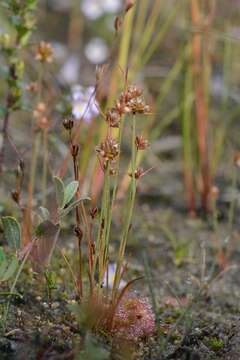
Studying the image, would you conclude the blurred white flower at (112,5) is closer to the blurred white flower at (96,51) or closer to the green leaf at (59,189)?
the blurred white flower at (96,51)

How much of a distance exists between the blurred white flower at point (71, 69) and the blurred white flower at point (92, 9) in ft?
0.98

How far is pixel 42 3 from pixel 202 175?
7.12 ft

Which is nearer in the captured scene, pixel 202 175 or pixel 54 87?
pixel 202 175

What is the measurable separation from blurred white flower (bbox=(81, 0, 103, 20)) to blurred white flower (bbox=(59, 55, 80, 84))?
0.30 metres

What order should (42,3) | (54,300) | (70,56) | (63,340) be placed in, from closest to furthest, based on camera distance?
(63,340) < (54,300) < (70,56) < (42,3)

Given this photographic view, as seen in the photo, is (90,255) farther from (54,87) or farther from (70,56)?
(70,56)

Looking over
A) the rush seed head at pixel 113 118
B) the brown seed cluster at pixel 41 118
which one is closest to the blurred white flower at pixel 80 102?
the brown seed cluster at pixel 41 118

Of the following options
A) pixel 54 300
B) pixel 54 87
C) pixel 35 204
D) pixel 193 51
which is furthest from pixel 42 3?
pixel 54 300

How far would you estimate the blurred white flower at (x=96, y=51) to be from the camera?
3645mm

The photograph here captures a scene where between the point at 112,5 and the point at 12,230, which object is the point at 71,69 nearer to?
the point at 112,5

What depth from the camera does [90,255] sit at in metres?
1.41

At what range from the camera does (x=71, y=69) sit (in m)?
3.51

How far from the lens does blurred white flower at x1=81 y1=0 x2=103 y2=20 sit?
12.5ft

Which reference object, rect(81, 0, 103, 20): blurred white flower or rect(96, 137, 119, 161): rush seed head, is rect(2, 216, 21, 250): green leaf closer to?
rect(96, 137, 119, 161): rush seed head
